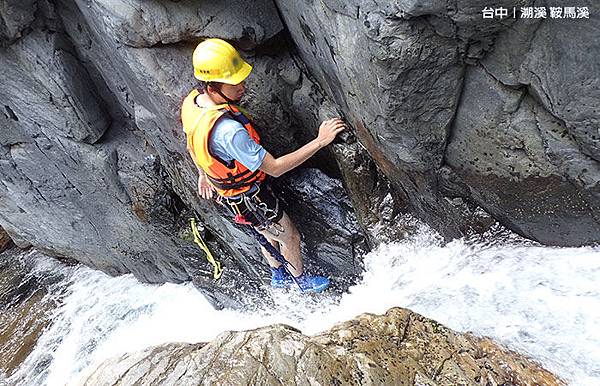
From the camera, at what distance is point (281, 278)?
6.37 meters

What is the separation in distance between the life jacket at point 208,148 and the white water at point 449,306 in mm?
1661

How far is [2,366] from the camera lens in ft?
29.0

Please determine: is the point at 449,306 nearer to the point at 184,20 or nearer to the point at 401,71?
the point at 401,71

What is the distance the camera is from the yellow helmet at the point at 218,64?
4238mm

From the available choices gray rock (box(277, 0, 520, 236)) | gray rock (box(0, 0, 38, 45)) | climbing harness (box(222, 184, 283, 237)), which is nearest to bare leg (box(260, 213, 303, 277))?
climbing harness (box(222, 184, 283, 237))

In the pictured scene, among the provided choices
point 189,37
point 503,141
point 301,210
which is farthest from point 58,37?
point 503,141

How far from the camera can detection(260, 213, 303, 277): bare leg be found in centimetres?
576

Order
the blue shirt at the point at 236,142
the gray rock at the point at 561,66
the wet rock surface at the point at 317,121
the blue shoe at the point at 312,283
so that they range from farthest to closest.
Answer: the blue shoe at the point at 312,283 < the blue shirt at the point at 236,142 < the wet rock surface at the point at 317,121 < the gray rock at the point at 561,66

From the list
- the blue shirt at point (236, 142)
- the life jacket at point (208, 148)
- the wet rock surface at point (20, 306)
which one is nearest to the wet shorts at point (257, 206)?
the life jacket at point (208, 148)

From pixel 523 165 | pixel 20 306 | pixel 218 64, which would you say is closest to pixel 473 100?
pixel 523 165

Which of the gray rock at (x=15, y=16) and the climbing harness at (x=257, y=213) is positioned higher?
the gray rock at (x=15, y=16)

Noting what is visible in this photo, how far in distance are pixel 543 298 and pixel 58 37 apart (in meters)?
6.01

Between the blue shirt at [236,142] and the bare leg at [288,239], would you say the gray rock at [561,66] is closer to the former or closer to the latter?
the blue shirt at [236,142]

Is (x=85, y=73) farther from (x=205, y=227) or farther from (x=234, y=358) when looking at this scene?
(x=234, y=358)
